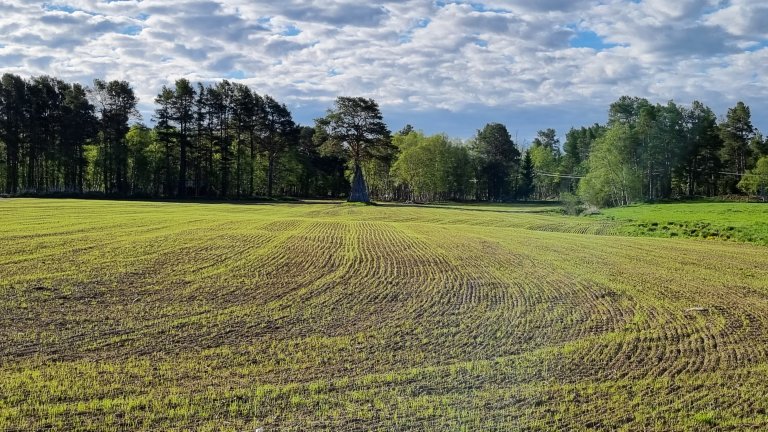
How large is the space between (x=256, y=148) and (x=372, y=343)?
88112 mm

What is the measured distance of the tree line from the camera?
241 feet

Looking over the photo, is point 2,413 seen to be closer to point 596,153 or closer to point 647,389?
point 647,389

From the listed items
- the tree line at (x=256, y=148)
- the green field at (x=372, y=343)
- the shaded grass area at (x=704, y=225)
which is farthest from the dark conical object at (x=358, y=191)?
the green field at (x=372, y=343)

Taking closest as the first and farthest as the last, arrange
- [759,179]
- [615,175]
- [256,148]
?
[615,175] < [759,179] < [256,148]

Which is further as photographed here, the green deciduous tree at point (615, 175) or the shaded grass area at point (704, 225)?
the green deciduous tree at point (615, 175)

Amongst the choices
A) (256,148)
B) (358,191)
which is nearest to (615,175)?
(358,191)

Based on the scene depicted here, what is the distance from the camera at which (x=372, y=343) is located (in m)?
10.5

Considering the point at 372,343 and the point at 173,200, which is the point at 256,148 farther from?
the point at 372,343

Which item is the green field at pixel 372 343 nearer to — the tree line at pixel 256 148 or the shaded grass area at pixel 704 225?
the shaded grass area at pixel 704 225

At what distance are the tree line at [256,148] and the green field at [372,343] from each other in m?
54.9

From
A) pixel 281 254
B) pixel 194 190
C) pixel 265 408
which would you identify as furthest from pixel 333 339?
pixel 194 190

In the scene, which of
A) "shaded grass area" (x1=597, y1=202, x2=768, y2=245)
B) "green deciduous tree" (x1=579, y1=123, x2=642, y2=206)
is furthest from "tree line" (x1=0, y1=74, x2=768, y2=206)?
"shaded grass area" (x1=597, y1=202, x2=768, y2=245)

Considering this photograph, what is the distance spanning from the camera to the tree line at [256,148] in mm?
73312

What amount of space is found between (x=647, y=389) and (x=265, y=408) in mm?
5087
